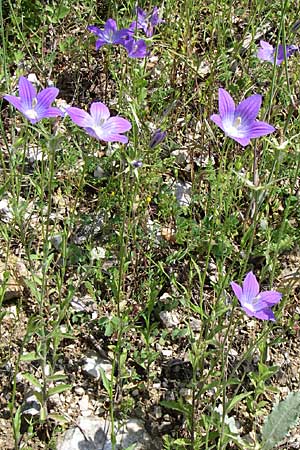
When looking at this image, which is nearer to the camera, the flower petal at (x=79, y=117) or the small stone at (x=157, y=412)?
the flower petal at (x=79, y=117)

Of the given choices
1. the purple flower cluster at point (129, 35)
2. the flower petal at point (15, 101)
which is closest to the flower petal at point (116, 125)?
the flower petal at point (15, 101)

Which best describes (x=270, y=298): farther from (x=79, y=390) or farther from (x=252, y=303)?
(x=79, y=390)

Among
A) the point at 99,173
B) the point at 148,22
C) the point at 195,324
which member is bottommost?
the point at 195,324

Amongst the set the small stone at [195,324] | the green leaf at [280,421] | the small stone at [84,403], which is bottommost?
the green leaf at [280,421]

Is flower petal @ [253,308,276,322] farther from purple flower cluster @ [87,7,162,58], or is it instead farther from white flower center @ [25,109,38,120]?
purple flower cluster @ [87,7,162,58]

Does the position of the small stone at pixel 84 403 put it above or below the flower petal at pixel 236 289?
below

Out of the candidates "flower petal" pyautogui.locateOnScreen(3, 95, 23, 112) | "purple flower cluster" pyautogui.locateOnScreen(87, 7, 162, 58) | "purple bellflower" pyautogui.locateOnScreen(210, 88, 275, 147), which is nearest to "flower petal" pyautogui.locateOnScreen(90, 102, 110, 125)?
"flower petal" pyautogui.locateOnScreen(3, 95, 23, 112)

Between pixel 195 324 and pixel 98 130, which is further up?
pixel 98 130

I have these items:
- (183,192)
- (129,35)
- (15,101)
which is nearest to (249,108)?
(15,101)

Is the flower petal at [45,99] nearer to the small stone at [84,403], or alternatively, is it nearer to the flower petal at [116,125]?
the flower petal at [116,125]
